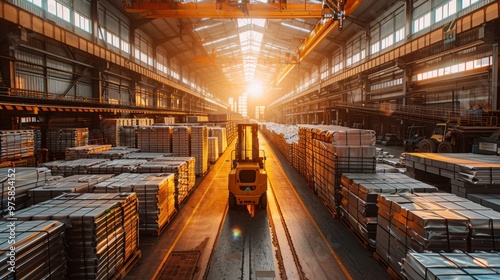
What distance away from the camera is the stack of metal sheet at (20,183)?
5688 mm

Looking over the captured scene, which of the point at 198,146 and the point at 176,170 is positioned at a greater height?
the point at 198,146

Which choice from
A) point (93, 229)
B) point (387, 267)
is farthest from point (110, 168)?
point (387, 267)

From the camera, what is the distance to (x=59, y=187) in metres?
6.52

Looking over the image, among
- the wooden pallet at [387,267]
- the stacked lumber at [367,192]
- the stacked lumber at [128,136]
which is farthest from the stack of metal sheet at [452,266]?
the stacked lumber at [128,136]

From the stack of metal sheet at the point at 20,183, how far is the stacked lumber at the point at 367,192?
279 inches

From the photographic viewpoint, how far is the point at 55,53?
59.8 feet

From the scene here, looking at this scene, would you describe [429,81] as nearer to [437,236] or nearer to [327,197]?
[327,197]

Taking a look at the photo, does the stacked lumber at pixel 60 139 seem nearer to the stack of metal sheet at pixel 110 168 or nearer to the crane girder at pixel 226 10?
the stack of metal sheet at pixel 110 168

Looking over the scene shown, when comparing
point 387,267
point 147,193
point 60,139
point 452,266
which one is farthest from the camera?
point 60,139

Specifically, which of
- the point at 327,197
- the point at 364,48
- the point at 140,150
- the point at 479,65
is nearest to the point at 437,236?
the point at 327,197

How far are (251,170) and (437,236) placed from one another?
17.1ft

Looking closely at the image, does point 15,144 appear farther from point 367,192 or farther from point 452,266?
point 452,266

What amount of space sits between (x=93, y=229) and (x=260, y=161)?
20.0 feet

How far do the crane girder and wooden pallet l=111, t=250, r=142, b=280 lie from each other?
54.2ft
